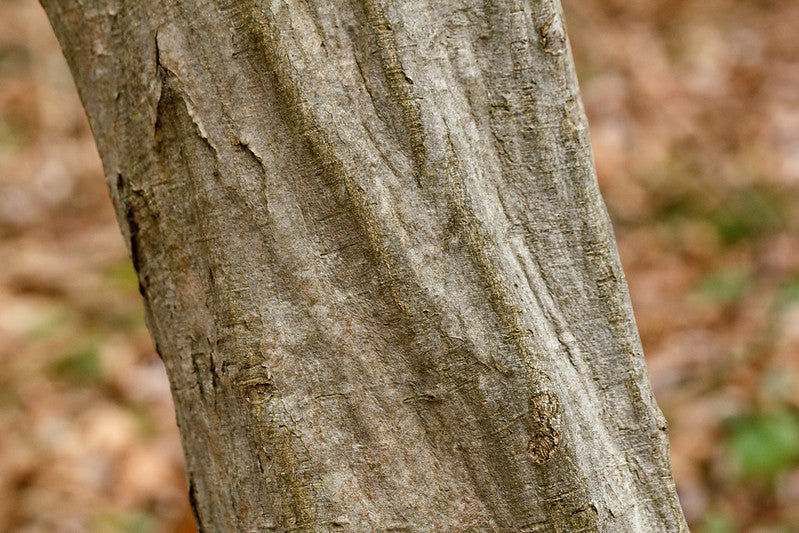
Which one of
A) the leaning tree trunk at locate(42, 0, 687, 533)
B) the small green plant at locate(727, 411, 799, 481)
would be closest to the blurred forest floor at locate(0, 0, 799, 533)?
the small green plant at locate(727, 411, 799, 481)

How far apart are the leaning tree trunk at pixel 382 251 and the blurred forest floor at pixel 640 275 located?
58.5 inches

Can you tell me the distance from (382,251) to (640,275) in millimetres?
2456

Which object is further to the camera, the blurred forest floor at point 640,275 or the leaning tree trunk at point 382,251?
the blurred forest floor at point 640,275

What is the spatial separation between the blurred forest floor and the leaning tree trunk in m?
1.49

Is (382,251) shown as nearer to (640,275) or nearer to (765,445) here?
(765,445)

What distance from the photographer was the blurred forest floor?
210 centimetres

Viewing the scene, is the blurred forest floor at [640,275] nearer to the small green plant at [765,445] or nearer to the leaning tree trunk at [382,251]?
the small green plant at [765,445]

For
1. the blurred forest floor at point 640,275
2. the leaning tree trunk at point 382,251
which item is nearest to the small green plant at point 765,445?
the blurred forest floor at point 640,275

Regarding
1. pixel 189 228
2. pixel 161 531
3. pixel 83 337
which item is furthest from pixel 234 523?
pixel 83 337

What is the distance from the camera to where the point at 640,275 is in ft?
9.49

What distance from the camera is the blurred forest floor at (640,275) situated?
2102 mm

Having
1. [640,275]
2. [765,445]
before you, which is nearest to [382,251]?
[765,445]

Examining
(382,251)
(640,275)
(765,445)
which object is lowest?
(382,251)

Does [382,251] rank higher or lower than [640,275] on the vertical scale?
lower
